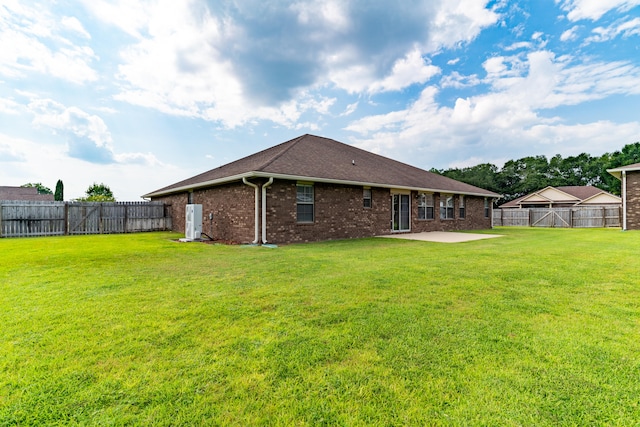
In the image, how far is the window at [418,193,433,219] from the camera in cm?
1538

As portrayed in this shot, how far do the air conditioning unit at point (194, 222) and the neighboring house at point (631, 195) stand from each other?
22.1 m

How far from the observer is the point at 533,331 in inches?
111

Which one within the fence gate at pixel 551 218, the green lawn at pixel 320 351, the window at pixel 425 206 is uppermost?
the window at pixel 425 206

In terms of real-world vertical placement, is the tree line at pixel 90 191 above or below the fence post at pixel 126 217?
above

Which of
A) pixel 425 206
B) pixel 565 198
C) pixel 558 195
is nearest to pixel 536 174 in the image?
pixel 558 195

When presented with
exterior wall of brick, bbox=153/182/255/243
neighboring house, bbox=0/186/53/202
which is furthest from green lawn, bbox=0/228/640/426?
neighboring house, bbox=0/186/53/202

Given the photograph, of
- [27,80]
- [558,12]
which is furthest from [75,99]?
[558,12]

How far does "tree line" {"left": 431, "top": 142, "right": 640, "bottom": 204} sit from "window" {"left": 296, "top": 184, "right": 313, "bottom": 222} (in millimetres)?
40931

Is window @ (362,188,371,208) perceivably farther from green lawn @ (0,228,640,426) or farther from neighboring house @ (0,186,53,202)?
neighboring house @ (0,186,53,202)

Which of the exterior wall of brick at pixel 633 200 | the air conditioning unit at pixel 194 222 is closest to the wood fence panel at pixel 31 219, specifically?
the air conditioning unit at pixel 194 222

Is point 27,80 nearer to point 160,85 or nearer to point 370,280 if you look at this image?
point 160,85

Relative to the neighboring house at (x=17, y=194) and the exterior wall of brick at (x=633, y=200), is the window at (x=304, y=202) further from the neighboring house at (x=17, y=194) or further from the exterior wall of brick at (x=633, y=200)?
the neighboring house at (x=17, y=194)

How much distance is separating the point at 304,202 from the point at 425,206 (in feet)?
25.8

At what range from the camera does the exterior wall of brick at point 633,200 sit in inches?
643
